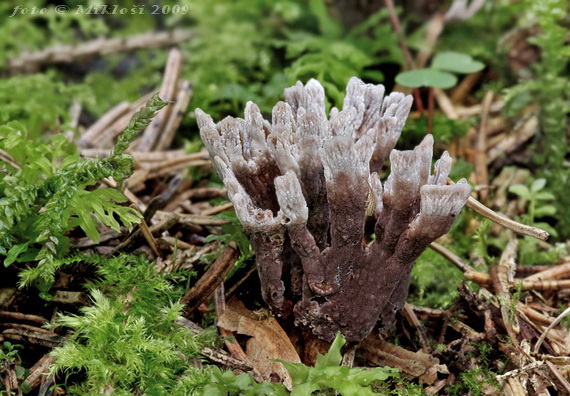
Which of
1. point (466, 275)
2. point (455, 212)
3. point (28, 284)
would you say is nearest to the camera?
point (455, 212)

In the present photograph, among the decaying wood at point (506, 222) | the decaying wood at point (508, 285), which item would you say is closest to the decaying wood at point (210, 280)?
the decaying wood at point (506, 222)

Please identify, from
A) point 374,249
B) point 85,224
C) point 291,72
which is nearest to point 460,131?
point 291,72

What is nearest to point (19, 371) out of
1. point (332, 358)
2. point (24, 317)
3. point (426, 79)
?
point (24, 317)

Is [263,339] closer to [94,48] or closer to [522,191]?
[522,191]

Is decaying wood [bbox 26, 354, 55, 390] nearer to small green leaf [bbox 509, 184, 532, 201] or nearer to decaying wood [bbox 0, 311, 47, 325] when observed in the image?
decaying wood [bbox 0, 311, 47, 325]

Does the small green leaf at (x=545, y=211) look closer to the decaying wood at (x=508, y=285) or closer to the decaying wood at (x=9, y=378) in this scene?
the decaying wood at (x=508, y=285)

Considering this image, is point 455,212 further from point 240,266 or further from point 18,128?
point 18,128
